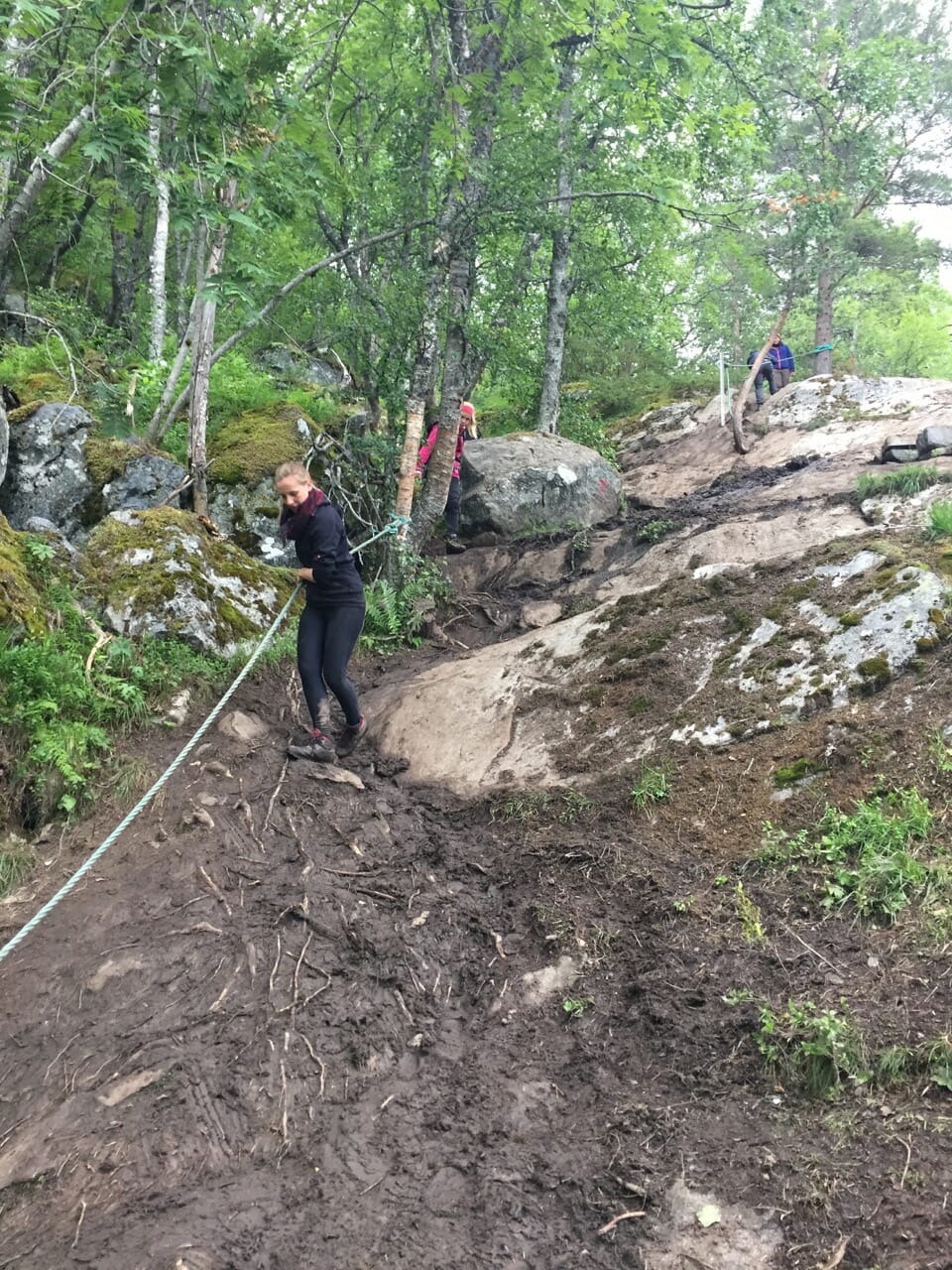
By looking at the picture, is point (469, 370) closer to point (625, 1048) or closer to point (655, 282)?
point (655, 282)

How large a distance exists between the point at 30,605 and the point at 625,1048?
5.58m

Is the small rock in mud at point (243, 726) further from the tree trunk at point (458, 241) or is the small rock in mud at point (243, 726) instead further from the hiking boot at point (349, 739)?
the tree trunk at point (458, 241)

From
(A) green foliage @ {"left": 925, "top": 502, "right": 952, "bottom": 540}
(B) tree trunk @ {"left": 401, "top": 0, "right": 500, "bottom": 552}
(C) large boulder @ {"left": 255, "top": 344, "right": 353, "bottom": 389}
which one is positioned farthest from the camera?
(C) large boulder @ {"left": 255, "top": 344, "right": 353, "bottom": 389}

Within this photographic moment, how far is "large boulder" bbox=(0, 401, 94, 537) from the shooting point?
27.4 feet

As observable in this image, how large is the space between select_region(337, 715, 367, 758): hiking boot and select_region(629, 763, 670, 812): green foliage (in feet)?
8.34

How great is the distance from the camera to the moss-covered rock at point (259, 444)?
32.7 feet

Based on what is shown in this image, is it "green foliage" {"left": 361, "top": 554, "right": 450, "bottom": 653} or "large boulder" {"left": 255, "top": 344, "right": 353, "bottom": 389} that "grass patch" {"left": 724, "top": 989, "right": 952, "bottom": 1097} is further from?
"large boulder" {"left": 255, "top": 344, "right": 353, "bottom": 389}

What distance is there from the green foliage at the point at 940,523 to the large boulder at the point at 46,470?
8.63m

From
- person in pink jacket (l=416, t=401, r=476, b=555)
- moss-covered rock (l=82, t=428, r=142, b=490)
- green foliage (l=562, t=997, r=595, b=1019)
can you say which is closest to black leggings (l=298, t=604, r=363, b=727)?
green foliage (l=562, t=997, r=595, b=1019)

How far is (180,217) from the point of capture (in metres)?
4.66

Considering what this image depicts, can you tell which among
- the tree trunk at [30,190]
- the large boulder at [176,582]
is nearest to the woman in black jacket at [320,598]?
the large boulder at [176,582]

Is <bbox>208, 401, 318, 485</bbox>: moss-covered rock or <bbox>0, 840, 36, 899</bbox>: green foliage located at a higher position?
<bbox>208, 401, 318, 485</bbox>: moss-covered rock

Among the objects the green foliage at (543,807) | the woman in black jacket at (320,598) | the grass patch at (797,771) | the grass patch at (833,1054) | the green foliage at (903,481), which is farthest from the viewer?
the green foliage at (903,481)

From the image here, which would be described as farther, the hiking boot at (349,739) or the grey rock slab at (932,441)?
the grey rock slab at (932,441)
